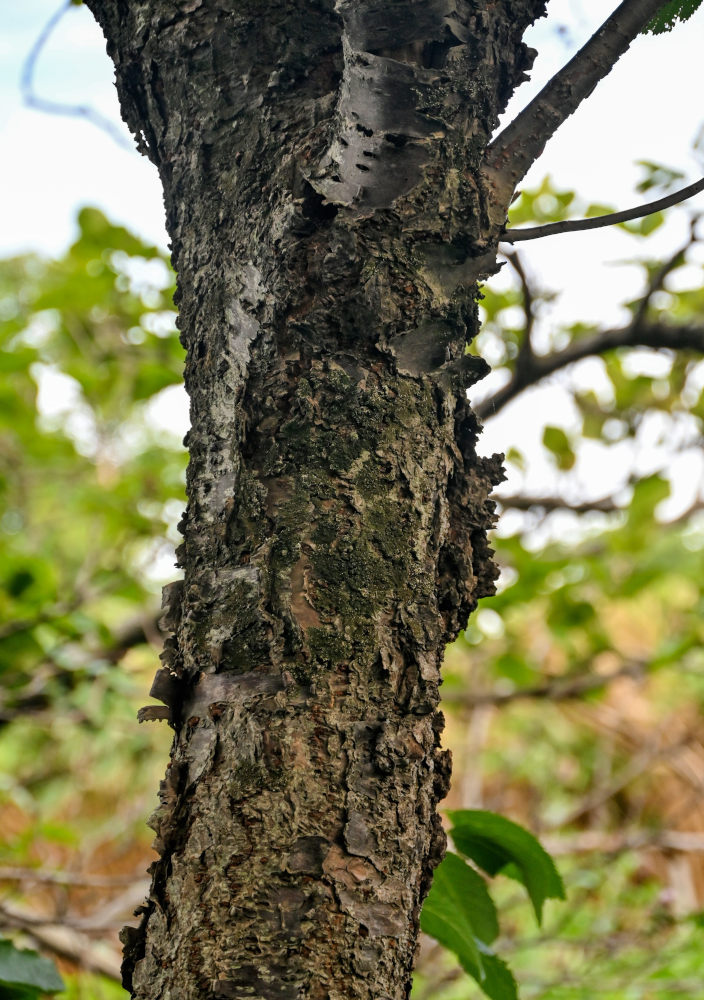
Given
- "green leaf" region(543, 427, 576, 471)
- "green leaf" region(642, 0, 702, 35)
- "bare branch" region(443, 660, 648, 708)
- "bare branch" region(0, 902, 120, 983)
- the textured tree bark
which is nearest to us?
the textured tree bark

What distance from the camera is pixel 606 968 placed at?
2746 mm

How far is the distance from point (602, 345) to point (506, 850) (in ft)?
2.90

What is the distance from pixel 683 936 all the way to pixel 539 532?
9.21 feet

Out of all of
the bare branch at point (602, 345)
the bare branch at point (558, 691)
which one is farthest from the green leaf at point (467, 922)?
the bare branch at point (558, 691)

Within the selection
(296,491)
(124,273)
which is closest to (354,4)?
(296,491)

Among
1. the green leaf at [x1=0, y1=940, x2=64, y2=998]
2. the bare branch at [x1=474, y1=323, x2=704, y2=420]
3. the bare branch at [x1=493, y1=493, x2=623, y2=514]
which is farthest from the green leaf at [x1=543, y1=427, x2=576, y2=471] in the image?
the green leaf at [x1=0, y1=940, x2=64, y2=998]

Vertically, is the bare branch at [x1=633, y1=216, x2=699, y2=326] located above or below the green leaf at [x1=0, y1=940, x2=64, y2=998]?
above

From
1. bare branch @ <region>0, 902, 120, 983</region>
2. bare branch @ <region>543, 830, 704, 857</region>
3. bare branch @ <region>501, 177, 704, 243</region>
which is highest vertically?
bare branch @ <region>543, 830, 704, 857</region>

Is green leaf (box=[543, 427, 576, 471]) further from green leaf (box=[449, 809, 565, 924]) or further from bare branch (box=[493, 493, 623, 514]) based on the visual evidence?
green leaf (box=[449, 809, 565, 924])

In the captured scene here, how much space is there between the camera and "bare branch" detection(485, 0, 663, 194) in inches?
18.8

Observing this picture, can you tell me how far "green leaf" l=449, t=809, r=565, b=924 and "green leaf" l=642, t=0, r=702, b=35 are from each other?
1.66ft

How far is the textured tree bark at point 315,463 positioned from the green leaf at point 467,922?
11cm

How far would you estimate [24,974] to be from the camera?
21.4 inches

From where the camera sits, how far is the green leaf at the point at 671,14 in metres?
0.49
